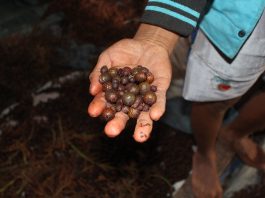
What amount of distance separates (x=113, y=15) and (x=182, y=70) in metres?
1.14

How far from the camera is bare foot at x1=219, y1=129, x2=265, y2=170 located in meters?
3.04

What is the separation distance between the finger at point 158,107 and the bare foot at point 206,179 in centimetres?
123

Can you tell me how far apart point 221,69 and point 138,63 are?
50 cm

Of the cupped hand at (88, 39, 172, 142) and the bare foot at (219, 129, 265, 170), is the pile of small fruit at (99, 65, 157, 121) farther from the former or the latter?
the bare foot at (219, 129, 265, 170)

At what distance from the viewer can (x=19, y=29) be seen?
389 centimetres

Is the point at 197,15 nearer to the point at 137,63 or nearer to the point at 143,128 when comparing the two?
the point at 137,63

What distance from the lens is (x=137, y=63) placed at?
2.06 meters

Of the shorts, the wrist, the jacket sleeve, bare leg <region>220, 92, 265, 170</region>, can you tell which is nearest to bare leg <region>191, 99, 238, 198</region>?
bare leg <region>220, 92, 265, 170</region>

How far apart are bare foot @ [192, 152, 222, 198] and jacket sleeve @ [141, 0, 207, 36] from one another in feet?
4.22

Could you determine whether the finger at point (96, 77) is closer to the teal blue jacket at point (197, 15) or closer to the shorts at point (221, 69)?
the teal blue jacket at point (197, 15)

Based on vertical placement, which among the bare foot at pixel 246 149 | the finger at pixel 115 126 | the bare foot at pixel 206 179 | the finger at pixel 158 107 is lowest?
the bare foot at pixel 206 179

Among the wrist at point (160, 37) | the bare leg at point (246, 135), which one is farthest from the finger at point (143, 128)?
the bare leg at point (246, 135)

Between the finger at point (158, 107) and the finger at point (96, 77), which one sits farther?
the finger at point (96, 77)

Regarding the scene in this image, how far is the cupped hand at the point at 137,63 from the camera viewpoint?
70.6 inches
